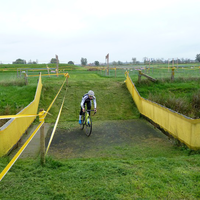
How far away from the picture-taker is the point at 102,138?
8.47 metres

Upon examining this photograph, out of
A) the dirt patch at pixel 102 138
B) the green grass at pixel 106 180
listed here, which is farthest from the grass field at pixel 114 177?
the dirt patch at pixel 102 138

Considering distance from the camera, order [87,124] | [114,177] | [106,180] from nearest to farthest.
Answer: [106,180], [114,177], [87,124]

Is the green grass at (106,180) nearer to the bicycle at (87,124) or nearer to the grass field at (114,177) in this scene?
the grass field at (114,177)

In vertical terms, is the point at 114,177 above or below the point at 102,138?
above

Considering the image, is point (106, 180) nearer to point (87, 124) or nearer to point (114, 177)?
point (114, 177)

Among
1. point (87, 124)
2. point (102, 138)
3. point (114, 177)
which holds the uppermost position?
point (114, 177)

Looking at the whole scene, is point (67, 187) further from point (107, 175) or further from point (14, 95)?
point (14, 95)

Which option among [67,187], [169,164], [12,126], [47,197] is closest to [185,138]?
[169,164]

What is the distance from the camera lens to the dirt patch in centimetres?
716

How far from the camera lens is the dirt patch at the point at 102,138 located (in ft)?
23.5

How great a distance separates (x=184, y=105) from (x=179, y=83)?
18.6ft

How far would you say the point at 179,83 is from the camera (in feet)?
54.2

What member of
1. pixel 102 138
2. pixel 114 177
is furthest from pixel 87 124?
pixel 114 177

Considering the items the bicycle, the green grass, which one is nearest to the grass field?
the green grass
